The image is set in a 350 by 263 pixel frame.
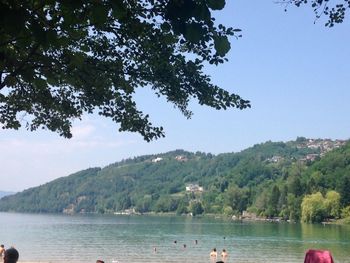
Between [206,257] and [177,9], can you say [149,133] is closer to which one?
[177,9]

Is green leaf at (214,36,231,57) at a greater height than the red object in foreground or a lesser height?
greater

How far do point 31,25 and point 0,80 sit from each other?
3417 mm

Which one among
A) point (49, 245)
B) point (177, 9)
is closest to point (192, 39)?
point (177, 9)

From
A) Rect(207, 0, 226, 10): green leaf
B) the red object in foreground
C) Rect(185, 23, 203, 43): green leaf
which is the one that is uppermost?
Rect(207, 0, 226, 10): green leaf

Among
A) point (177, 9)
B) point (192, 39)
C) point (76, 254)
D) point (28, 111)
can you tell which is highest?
point (28, 111)

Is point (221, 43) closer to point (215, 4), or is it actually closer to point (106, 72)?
point (215, 4)

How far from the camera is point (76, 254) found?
178ft

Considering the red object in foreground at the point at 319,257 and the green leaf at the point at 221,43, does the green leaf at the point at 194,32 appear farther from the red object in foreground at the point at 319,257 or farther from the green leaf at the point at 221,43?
the red object in foreground at the point at 319,257

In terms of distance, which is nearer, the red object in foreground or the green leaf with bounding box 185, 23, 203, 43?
the green leaf with bounding box 185, 23, 203, 43

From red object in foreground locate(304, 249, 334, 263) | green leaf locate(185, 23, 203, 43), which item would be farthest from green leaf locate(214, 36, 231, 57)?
red object in foreground locate(304, 249, 334, 263)

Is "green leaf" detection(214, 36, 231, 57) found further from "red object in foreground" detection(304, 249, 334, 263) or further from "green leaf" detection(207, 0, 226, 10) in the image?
"red object in foreground" detection(304, 249, 334, 263)

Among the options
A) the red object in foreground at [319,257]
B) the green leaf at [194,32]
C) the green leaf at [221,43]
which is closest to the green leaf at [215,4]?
the green leaf at [194,32]

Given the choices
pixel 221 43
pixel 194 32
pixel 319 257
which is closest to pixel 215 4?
pixel 194 32

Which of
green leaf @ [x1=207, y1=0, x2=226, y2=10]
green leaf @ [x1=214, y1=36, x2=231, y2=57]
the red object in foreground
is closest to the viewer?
green leaf @ [x1=207, y1=0, x2=226, y2=10]
